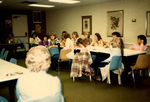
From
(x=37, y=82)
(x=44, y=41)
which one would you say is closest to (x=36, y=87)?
(x=37, y=82)

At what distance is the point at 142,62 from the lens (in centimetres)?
411

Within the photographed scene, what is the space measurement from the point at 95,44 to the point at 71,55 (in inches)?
67.1

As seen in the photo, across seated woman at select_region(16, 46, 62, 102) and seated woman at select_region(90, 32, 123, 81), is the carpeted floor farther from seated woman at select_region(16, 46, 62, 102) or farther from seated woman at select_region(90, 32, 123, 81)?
seated woman at select_region(16, 46, 62, 102)

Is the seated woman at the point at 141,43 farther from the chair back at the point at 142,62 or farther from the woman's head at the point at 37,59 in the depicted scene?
the woman's head at the point at 37,59

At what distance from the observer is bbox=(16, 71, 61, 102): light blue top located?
1.53 m

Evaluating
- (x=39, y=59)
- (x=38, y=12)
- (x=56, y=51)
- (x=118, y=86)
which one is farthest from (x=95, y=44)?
(x=38, y=12)

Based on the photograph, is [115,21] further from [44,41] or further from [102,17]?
[44,41]

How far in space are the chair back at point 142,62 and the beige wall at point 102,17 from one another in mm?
2679

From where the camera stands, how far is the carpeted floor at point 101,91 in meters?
3.57

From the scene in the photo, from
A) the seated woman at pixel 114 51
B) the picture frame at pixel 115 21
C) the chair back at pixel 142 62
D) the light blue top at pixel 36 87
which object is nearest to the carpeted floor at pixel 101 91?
the seated woman at pixel 114 51

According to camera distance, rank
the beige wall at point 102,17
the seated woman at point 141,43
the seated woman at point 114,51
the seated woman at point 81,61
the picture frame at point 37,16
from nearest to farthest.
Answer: the seated woman at point 114,51 → the seated woman at point 81,61 → the seated woman at point 141,43 → the beige wall at point 102,17 → the picture frame at point 37,16

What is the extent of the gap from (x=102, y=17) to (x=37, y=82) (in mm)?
7187

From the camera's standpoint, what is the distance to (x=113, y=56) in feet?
13.1

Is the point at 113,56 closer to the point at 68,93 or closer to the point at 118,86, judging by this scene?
the point at 118,86
